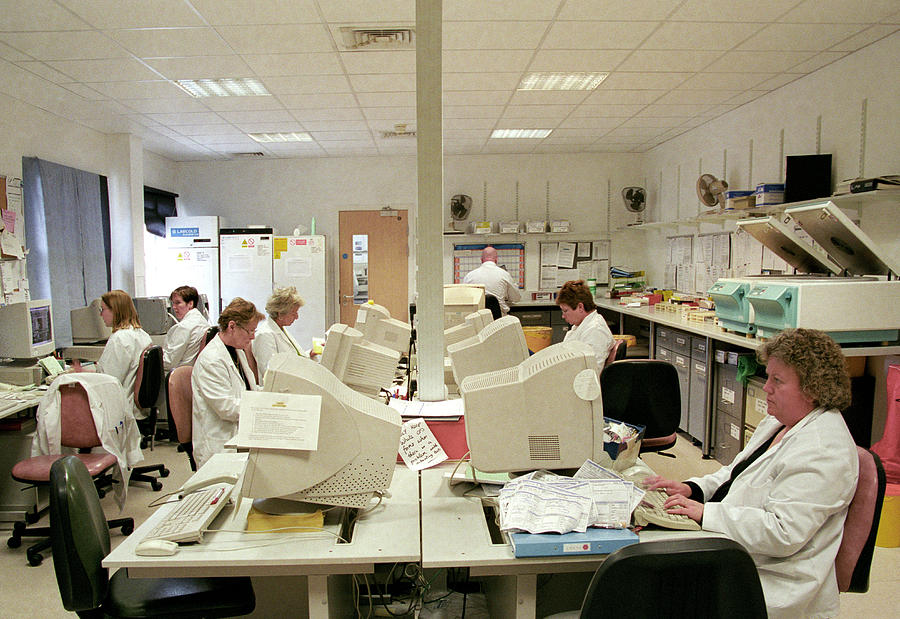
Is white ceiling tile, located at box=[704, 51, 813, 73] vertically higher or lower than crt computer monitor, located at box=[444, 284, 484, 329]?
higher

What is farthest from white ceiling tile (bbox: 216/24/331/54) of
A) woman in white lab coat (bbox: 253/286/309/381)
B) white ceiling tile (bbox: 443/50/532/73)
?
woman in white lab coat (bbox: 253/286/309/381)

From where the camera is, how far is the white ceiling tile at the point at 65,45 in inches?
139

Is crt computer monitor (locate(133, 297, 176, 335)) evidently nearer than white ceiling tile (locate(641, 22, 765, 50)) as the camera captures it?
No

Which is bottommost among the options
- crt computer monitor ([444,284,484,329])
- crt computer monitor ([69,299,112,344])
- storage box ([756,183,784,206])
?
crt computer monitor ([69,299,112,344])

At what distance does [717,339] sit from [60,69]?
497 cm

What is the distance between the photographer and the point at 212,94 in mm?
4762

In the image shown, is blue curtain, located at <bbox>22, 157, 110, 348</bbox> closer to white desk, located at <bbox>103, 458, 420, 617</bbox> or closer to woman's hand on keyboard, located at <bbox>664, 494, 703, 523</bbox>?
white desk, located at <bbox>103, 458, 420, 617</bbox>

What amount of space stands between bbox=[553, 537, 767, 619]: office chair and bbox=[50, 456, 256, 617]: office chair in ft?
3.94

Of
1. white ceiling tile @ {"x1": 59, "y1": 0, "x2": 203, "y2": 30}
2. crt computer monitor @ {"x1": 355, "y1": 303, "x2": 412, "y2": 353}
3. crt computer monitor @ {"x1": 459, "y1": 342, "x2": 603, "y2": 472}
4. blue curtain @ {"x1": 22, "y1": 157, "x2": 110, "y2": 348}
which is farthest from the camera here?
blue curtain @ {"x1": 22, "y1": 157, "x2": 110, "y2": 348}

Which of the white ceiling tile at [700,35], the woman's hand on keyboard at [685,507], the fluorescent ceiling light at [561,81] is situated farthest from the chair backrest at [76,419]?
the white ceiling tile at [700,35]

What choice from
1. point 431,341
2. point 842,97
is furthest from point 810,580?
point 842,97

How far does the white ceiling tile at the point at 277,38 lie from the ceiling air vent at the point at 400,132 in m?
2.16

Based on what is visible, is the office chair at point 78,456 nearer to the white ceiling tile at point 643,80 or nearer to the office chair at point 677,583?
the office chair at point 677,583

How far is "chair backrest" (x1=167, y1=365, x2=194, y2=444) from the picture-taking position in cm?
292
